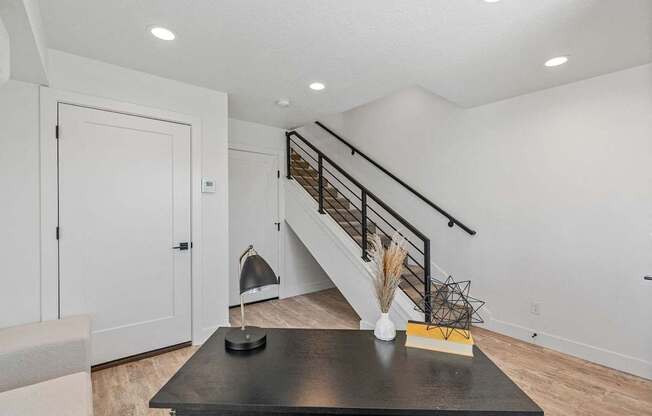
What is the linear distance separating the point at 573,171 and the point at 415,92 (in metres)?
2.09

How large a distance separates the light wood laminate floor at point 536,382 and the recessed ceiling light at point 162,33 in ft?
8.01

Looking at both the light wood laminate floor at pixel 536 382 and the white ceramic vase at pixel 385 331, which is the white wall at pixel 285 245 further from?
the white ceramic vase at pixel 385 331

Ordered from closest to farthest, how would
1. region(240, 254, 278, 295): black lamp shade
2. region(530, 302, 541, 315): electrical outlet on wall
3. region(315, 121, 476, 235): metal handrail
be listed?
region(240, 254, 278, 295): black lamp shade, region(530, 302, 541, 315): electrical outlet on wall, region(315, 121, 476, 235): metal handrail

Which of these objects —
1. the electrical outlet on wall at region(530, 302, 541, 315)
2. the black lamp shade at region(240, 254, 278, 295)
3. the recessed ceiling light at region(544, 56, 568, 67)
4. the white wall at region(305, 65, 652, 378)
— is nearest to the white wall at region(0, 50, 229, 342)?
the black lamp shade at region(240, 254, 278, 295)

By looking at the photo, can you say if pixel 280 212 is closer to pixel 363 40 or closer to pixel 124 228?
pixel 124 228

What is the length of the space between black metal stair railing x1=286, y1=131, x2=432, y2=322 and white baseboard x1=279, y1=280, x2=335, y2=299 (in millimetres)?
1211

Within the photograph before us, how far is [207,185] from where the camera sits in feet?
9.96

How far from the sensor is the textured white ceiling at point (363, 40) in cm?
177

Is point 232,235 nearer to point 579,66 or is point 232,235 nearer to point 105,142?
point 105,142

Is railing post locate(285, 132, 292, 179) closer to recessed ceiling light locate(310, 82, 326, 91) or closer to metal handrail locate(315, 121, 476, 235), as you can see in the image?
metal handrail locate(315, 121, 476, 235)

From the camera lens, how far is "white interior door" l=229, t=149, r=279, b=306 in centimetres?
401

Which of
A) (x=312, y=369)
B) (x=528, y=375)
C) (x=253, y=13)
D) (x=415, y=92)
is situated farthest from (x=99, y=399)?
(x=415, y=92)

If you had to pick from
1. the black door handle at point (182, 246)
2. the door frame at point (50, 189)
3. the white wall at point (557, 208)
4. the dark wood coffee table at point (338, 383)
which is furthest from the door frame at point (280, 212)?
the dark wood coffee table at point (338, 383)

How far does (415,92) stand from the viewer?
13.5 feet
